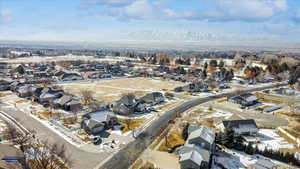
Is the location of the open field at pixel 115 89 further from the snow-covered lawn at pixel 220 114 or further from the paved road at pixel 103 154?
the snow-covered lawn at pixel 220 114

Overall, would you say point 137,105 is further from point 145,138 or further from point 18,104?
point 18,104

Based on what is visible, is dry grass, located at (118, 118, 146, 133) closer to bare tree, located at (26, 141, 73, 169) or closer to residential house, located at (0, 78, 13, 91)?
bare tree, located at (26, 141, 73, 169)

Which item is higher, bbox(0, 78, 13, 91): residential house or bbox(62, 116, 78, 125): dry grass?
bbox(0, 78, 13, 91): residential house

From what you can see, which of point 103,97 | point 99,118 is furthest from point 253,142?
point 103,97

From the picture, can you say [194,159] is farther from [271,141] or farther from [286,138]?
[286,138]

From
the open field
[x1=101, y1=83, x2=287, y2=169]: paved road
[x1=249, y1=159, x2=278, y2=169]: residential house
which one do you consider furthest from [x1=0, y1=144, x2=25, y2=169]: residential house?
the open field

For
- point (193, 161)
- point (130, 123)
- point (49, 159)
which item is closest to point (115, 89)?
point (130, 123)
